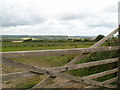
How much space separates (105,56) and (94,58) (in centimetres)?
51

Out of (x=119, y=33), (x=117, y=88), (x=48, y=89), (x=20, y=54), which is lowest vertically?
(x=117, y=88)

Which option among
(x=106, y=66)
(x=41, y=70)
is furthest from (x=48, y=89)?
(x=106, y=66)

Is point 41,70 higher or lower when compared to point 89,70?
higher

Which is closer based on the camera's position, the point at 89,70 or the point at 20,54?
the point at 20,54

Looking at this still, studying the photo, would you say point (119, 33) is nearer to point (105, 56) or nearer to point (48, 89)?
point (105, 56)

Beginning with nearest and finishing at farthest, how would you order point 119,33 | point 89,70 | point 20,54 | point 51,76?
point 20,54, point 51,76, point 119,33, point 89,70

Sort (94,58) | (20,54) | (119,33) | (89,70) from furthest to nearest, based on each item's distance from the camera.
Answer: (94,58), (89,70), (119,33), (20,54)

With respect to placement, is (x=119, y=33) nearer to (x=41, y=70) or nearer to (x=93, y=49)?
(x=93, y=49)

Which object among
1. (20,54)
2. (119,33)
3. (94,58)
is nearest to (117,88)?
(119,33)

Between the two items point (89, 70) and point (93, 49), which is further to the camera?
point (89, 70)

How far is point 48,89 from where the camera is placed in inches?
109

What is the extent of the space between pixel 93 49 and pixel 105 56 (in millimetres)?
2287

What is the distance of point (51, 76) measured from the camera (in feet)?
8.68

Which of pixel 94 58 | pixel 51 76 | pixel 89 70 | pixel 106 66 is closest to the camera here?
pixel 51 76
